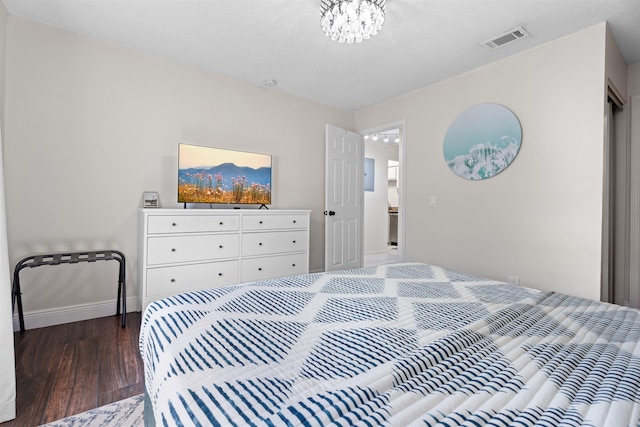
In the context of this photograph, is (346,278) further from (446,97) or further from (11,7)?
(11,7)

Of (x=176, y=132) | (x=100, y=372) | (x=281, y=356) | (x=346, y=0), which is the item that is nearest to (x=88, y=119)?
(x=176, y=132)

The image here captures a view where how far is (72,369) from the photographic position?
186 centimetres

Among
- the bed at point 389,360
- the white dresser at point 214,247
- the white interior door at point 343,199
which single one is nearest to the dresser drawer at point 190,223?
the white dresser at point 214,247

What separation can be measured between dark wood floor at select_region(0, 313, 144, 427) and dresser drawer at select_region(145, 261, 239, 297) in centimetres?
37

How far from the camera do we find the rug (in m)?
1.40

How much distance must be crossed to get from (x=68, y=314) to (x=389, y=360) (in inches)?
119

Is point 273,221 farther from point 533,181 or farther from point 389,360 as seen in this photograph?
point 389,360

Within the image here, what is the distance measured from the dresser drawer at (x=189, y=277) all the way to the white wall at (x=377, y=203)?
368 centimetres

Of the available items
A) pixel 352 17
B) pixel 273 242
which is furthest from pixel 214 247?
pixel 352 17

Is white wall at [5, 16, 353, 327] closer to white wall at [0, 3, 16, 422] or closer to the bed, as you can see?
white wall at [0, 3, 16, 422]

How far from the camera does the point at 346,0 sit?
201cm

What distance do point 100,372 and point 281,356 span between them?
5.55 feet

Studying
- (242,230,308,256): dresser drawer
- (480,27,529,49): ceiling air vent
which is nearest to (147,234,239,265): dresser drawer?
(242,230,308,256): dresser drawer

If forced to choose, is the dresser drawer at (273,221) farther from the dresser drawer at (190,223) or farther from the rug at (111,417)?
the rug at (111,417)
